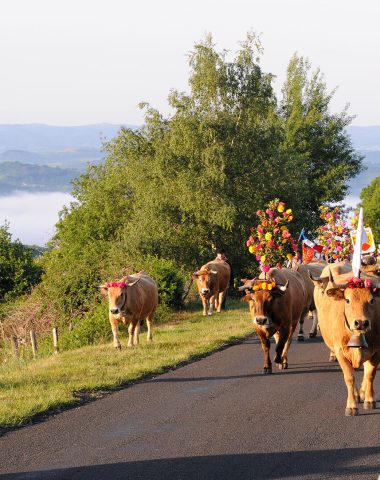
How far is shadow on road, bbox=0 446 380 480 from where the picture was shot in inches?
363

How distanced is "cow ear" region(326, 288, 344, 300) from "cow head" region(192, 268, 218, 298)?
18.8 m

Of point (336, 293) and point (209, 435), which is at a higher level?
point (336, 293)

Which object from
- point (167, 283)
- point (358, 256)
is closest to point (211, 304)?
point (167, 283)

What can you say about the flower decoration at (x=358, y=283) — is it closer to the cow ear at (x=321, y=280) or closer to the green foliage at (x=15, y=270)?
the cow ear at (x=321, y=280)

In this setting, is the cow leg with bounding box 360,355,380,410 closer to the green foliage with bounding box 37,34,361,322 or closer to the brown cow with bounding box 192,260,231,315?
the brown cow with bounding box 192,260,231,315

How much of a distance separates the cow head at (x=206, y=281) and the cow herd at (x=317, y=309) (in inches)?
241

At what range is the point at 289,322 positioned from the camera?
16.9 meters

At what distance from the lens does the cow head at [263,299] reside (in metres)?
16.1

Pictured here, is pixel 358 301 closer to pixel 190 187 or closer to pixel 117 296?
pixel 117 296

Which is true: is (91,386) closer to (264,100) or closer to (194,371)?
(194,371)

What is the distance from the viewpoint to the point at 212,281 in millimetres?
31297

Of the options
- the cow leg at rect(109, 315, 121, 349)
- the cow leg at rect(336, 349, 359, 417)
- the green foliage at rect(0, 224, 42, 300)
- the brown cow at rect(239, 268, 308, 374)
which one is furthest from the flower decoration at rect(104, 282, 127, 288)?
the green foliage at rect(0, 224, 42, 300)

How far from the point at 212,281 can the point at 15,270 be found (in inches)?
860

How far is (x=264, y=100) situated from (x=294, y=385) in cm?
3529
